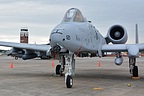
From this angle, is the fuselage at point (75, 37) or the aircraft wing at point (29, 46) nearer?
the fuselage at point (75, 37)

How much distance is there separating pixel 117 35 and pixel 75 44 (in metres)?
6.68

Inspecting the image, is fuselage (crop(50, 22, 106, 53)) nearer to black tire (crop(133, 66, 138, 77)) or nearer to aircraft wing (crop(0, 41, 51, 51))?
black tire (crop(133, 66, 138, 77))

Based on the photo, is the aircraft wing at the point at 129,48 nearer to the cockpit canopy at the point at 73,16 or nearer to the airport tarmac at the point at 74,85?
the airport tarmac at the point at 74,85

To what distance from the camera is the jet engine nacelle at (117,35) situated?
692 inches

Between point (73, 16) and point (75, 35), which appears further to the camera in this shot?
point (73, 16)

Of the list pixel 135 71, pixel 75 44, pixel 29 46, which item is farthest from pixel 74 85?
pixel 29 46

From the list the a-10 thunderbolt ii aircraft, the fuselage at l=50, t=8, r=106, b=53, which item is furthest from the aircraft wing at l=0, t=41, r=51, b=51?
the fuselage at l=50, t=8, r=106, b=53

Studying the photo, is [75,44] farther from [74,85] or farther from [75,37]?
[74,85]

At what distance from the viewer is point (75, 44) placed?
1204 centimetres

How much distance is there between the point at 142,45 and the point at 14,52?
820 centimetres

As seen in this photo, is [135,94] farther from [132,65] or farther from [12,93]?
[132,65]

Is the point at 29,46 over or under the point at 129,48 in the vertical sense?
over

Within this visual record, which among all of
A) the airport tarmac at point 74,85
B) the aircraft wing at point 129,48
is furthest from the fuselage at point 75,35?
the airport tarmac at point 74,85

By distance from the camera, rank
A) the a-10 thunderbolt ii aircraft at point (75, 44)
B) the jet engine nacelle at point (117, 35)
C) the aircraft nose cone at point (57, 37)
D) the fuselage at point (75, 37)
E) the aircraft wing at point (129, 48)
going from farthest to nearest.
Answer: the jet engine nacelle at point (117, 35)
the aircraft wing at point (129, 48)
the a-10 thunderbolt ii aircraft at point (75, 44)
the fuselage at point (75, 37)
the aircraft nose cone at point (57, 37)
